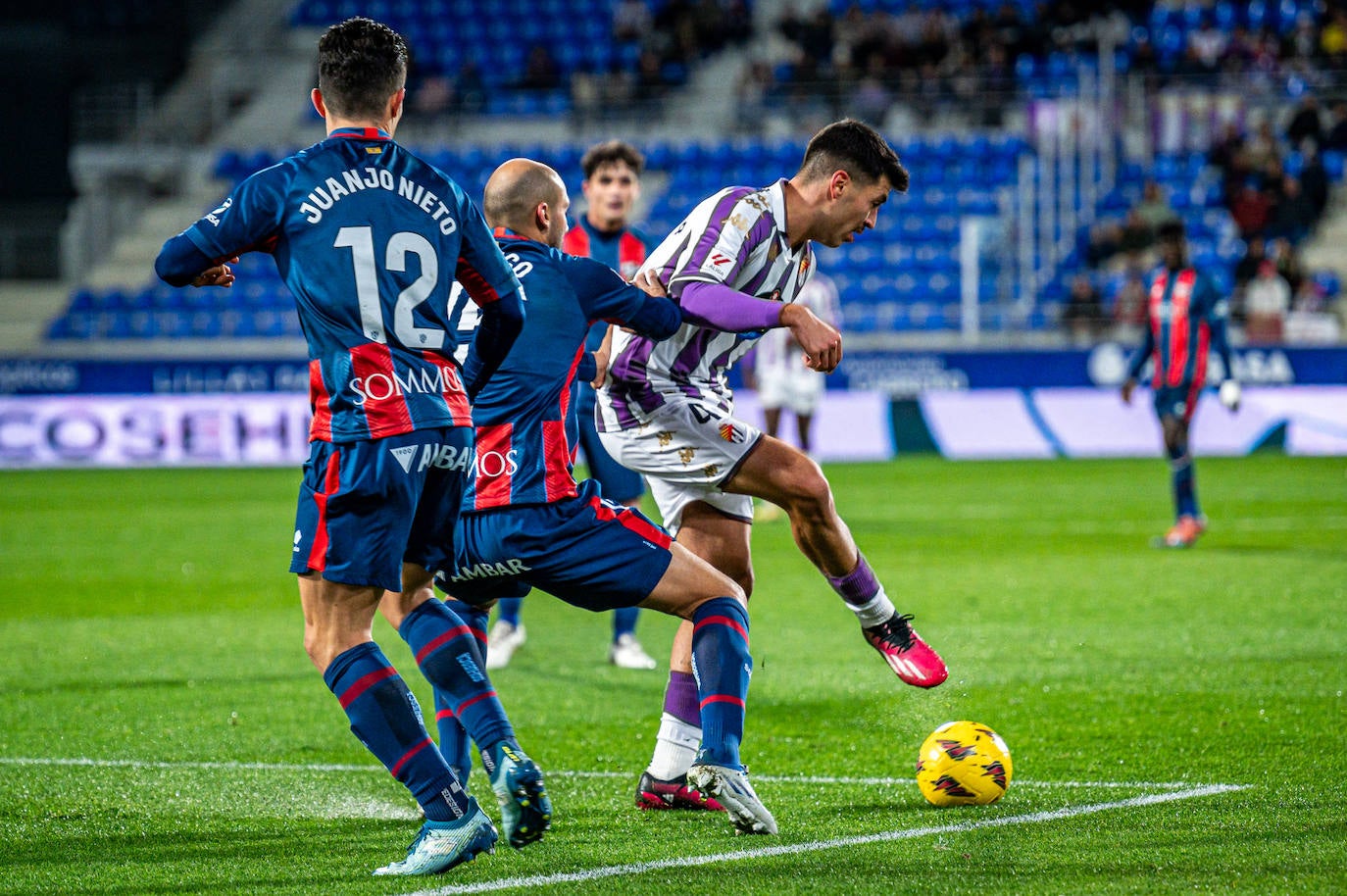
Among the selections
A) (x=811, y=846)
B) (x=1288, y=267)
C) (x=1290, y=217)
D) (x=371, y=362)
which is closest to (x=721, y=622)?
(x=811, y=846)

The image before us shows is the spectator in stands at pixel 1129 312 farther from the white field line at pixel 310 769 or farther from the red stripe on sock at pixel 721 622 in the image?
the red stripe on sock at pixel 721 622

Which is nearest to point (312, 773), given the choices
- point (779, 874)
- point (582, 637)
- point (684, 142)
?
point (779, 874)

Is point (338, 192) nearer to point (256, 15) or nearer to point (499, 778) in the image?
point (499, 778)

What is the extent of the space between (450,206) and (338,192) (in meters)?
0.29

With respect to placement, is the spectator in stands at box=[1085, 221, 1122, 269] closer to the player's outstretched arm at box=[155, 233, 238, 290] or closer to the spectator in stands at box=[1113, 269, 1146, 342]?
the spectator in stands at box=[1113, 269, 1146, 342]

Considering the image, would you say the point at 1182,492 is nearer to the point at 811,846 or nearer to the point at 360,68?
the point at 811,846

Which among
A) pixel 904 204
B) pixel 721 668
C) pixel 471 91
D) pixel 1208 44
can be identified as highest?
pixel 1208 44

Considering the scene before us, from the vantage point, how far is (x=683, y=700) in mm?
5207

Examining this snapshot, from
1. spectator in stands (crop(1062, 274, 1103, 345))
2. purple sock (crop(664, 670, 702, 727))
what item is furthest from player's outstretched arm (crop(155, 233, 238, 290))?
spectator in stands (crop(1062, 274, 1103, 345))

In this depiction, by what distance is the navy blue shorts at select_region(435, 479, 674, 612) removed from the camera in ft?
14.9

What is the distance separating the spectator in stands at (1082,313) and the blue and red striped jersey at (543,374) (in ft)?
57.0

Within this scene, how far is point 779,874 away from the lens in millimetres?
4180

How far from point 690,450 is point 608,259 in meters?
3.12

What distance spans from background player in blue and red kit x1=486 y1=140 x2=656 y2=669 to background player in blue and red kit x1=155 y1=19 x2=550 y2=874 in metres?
3.31
